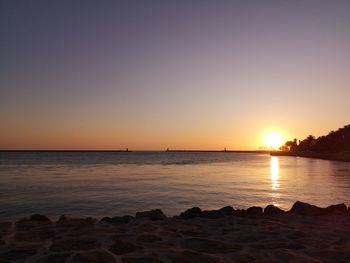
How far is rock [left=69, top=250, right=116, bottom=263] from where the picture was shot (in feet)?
23.5

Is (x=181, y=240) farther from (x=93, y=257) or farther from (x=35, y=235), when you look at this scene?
(x=35, y=235)

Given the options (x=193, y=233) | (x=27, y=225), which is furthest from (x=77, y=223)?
(x=193, y=233)

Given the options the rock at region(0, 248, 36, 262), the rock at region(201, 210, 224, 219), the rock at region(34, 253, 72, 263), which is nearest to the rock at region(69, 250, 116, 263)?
the rock at region(34, 253, 72, 263)

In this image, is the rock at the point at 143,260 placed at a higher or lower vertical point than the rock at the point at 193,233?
lower

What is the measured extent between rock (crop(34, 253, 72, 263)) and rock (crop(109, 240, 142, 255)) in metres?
0.94

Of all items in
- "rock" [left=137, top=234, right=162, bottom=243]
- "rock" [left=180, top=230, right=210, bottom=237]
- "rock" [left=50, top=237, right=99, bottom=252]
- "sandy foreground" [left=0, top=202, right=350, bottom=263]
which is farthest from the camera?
"rock" [left=180, top=230, right=210, bottom=237]

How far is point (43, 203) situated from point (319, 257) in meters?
20.6

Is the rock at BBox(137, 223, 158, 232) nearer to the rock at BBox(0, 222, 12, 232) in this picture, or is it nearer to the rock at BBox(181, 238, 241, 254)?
the rock at BBox(181, 238, 241, 254)

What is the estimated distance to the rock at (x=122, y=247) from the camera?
25.6 feet

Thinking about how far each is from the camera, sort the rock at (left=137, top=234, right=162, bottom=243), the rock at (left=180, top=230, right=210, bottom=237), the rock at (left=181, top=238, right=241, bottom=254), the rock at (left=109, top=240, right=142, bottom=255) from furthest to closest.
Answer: the rock at (left=180, top=230, right=210, bottom=237) → the rock at (left=137, top=234, right=162, bottom=243) → the rock at (left=181, top=238, right=241, bottom=254) → the rock at (left=109, top=240, right=142, bottom=255)

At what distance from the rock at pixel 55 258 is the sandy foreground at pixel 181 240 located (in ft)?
0.04

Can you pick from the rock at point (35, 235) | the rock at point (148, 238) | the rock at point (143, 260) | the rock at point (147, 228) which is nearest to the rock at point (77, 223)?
the rock at point (35, 235)

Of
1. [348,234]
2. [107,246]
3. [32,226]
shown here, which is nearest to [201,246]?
[107,246]

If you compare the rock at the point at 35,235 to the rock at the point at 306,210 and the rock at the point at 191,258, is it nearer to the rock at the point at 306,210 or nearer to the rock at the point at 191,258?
the rock at the point at 191,258
